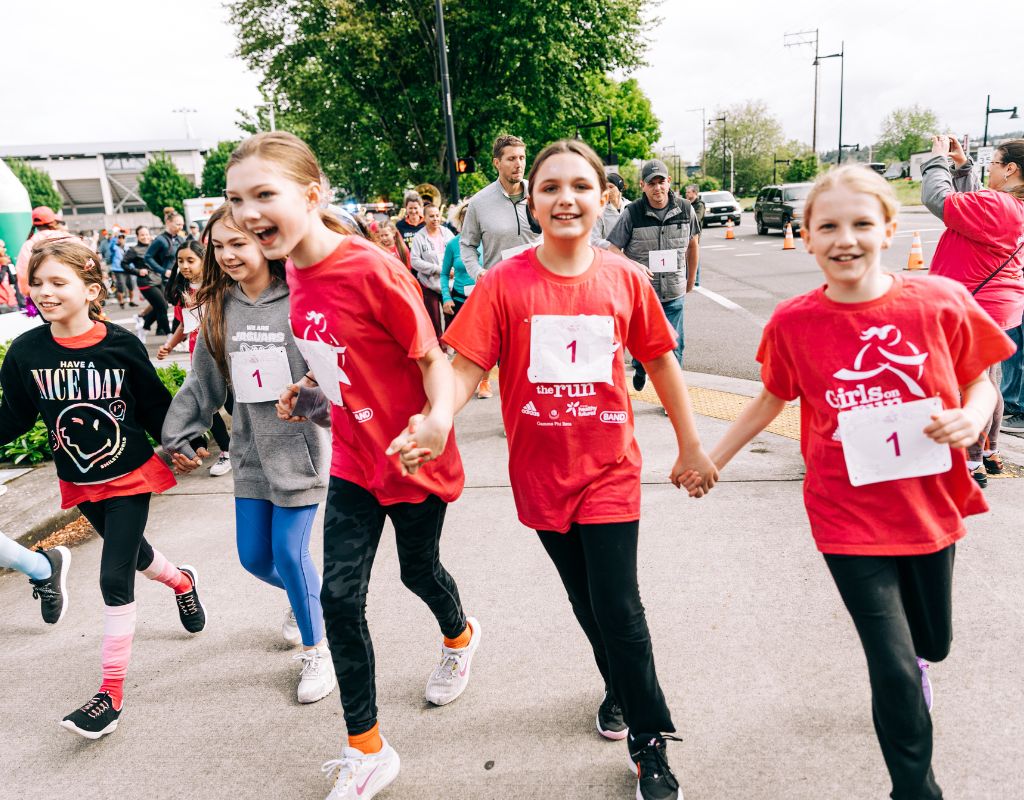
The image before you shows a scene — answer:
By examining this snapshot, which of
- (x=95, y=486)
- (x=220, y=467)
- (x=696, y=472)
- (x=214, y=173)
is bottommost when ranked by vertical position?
(x=220, y=467)

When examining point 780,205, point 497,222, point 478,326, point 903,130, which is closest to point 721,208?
point 780,205

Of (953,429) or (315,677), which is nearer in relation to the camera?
(953,429)

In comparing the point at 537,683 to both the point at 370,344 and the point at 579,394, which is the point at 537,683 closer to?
the point at 579,394

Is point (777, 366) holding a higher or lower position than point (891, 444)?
higher

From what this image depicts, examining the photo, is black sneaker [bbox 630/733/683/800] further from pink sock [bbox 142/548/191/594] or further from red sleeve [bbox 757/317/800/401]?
pink sock [bbox 142/548/191/594]

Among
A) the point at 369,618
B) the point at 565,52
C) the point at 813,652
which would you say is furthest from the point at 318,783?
the point at 565,52

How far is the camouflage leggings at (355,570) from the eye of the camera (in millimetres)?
2393

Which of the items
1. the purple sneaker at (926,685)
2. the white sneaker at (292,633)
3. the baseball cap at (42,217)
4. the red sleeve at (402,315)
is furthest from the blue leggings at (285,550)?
the baseball cap at (42,217)

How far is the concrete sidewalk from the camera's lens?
2.40 m

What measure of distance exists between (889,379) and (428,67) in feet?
92.9

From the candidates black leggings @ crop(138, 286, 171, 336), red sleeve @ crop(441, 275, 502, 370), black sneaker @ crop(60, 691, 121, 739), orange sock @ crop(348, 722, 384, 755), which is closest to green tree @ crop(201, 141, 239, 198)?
black leggings @ crop(138, 286, 171, 336)

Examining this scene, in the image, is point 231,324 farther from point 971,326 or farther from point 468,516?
point 971,326

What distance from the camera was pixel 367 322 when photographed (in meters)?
2.35

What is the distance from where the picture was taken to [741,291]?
46.6 feet
